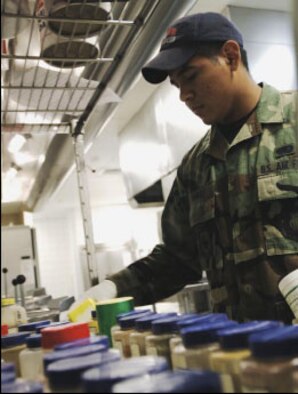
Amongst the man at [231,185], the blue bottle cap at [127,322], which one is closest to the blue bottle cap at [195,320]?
the blue bottle cap at [127,322]

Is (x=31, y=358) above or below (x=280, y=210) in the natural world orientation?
below

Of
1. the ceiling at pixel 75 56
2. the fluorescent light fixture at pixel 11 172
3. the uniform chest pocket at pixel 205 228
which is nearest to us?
the ceiling at pixel 75 56

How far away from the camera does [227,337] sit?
0.45 metres

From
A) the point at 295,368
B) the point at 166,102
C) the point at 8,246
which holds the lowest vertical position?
the point at 295,368

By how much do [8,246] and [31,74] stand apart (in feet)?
12.4

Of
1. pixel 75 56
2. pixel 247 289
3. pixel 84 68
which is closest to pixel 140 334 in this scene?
pixel 247 289

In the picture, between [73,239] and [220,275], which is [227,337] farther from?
[73,239]

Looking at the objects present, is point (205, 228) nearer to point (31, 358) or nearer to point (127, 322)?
point (127, 322)

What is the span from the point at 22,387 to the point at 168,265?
36.2 inches

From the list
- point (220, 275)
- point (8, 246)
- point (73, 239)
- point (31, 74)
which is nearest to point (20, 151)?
point (8, 246)

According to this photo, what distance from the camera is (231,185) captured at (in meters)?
1.27

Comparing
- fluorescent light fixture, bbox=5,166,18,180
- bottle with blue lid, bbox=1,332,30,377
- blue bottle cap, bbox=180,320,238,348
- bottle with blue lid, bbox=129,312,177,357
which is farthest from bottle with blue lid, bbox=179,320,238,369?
fluorescent light fixture, bbox=5,166,18,180

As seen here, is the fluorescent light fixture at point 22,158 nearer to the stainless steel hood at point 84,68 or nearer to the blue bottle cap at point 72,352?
the stainless steel hood at point 84,68

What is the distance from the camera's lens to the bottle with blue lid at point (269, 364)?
1.26 ft
